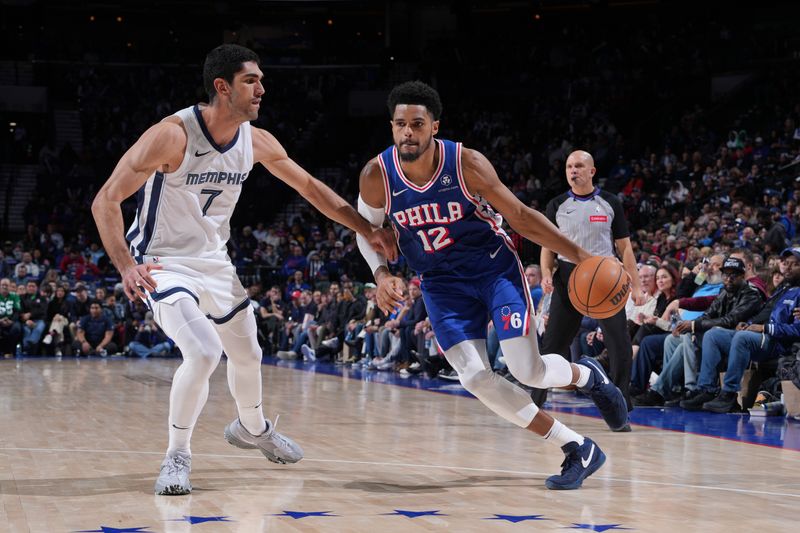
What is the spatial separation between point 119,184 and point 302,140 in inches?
931

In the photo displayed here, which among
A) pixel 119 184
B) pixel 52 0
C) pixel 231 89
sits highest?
pixel 52 0

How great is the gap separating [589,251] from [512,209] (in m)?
2.89

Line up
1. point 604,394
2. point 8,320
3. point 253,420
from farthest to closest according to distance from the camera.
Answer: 1. point 8,320
2. point 604,394
3. point 253,420

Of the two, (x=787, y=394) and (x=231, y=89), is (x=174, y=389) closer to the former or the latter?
(x=231, y=89)

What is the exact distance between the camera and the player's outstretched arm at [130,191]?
4.24 meters

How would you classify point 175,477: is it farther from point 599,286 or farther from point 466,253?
point 599,286

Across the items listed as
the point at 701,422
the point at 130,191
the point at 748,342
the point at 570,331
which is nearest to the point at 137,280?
the point at 130,191

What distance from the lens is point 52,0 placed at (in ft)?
98.1

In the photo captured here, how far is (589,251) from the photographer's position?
746cm

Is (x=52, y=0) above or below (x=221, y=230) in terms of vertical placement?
above

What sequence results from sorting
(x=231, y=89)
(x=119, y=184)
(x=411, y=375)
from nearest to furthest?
(x=119, y=184) → (x=231, y=89) → (x=411, y=375)

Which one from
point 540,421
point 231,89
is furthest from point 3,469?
point 540,421

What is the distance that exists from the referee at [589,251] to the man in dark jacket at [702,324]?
1333 mm

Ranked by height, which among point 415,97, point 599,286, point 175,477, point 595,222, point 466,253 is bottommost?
point 175,477
